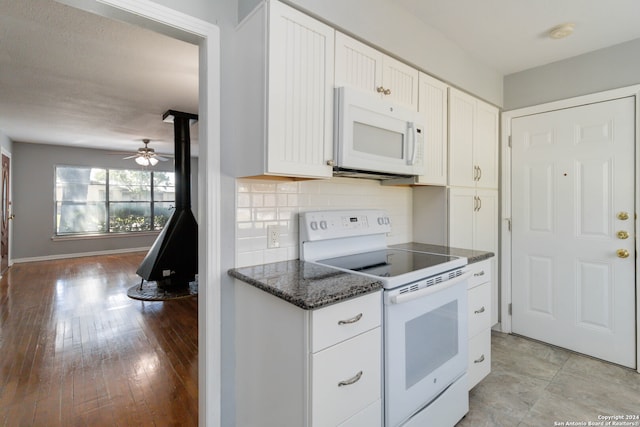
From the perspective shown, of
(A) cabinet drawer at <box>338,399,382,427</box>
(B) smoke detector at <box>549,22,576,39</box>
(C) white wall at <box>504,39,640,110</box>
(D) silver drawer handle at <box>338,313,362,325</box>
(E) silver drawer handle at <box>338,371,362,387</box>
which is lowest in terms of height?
(A) cabinet drawer at <box>338,399,382,427</box>

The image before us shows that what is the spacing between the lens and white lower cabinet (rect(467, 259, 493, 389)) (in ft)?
6.46

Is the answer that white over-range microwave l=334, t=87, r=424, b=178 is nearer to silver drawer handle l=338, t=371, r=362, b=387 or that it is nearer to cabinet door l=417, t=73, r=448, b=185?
cabinet door l=417, t=73, r=448, b=185

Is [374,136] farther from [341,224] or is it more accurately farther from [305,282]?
[305,282]

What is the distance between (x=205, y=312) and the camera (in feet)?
4.87

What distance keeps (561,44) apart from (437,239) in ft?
5.71

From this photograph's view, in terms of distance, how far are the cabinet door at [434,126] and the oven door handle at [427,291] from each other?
71 centimetres

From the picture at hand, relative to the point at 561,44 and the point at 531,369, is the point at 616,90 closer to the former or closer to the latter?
the point at 561,44

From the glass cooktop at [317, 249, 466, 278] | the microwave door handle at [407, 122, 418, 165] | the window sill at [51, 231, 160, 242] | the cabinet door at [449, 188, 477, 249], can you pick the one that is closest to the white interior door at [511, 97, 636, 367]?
the cabinet door at [449, 188, 477, 249]

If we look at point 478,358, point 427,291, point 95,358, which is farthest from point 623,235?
point 95,358

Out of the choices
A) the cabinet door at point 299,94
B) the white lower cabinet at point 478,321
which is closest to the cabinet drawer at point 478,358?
the white lower cabinet at point 478,321

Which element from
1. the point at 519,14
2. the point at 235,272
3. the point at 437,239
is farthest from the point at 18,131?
the point at 519,14

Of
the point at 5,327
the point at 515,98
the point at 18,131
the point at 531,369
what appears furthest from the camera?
the point at 18,131

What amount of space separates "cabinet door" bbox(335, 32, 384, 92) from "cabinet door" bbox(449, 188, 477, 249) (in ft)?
3.67

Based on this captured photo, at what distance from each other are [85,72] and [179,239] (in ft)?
7.16
